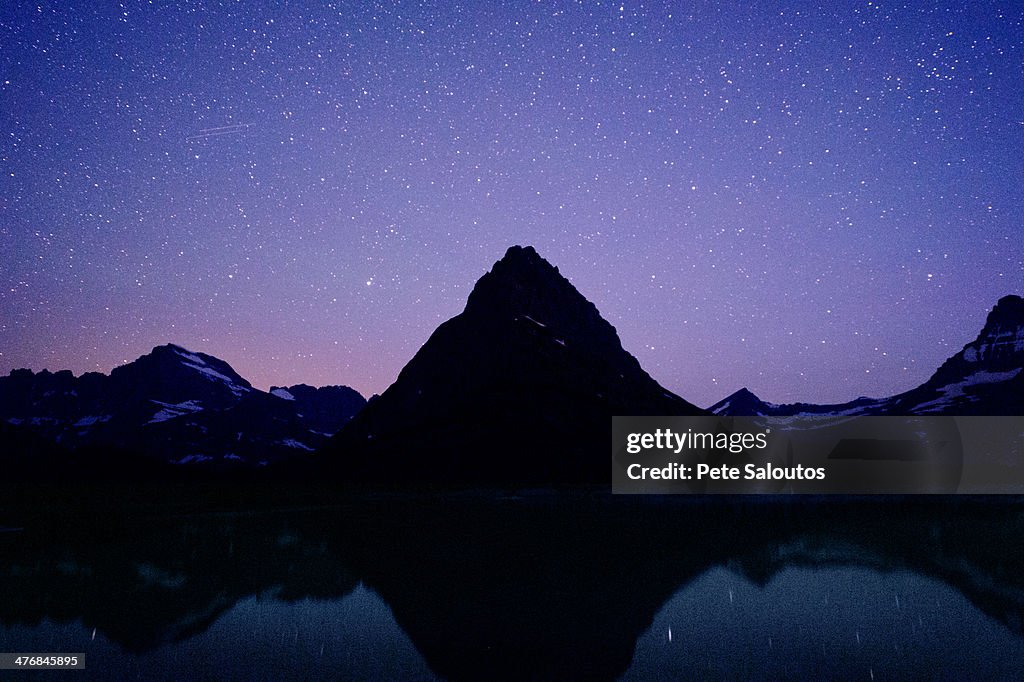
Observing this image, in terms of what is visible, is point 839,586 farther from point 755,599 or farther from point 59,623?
point 59,623

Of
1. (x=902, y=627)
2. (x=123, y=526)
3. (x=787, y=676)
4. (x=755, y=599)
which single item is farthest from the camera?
(x=123, y=526)

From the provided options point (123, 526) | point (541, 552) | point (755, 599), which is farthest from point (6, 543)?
point (755, 599)

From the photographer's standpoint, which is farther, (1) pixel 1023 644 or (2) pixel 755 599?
(2) pixel 755 599

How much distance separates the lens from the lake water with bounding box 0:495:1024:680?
1945 cm

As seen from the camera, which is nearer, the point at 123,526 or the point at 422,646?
the point at 422,646

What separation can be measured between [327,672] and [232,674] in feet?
8.40

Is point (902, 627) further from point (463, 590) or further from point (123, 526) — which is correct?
point (123, 526)

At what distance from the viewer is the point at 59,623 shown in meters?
25.2

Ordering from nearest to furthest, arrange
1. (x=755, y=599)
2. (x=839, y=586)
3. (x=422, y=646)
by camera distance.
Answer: (x=422, y=646) → (x=755, y=599) → (x=839, y=586)

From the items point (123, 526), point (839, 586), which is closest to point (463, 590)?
point (839, 586)

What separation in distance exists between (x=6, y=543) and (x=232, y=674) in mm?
54883

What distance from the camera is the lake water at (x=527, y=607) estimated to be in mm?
19453

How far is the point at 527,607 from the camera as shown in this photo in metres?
26.5

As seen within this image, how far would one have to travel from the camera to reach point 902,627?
947 inches
